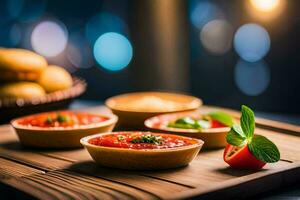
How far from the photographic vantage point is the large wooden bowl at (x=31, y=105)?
106 inches

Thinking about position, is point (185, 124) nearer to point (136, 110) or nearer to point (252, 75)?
point (136, 110)

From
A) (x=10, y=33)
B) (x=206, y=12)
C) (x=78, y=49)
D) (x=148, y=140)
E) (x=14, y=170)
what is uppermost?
(x=206, y=12)

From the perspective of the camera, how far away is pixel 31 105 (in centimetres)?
271

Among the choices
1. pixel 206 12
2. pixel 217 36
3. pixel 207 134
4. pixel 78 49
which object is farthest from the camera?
pixel 78 49

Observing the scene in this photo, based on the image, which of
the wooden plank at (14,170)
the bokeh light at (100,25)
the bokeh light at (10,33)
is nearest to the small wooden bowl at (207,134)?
the wooden plank at (14,170)

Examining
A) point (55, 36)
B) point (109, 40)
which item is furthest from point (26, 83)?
point (55, 36)

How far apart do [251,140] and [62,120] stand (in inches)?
29.2

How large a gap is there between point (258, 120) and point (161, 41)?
0.93 meters

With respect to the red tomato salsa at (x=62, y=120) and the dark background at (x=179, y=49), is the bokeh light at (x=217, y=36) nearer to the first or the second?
the dark background at (x=179, y=49)

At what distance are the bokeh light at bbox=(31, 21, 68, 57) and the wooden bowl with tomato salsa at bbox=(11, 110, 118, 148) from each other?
917cm

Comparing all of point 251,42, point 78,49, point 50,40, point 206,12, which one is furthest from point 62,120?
point 50,40

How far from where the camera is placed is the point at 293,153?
203cm

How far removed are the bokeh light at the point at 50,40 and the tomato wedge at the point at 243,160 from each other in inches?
383

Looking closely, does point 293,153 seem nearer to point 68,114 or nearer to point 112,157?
point 112,157
